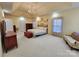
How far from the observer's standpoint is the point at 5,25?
1.98 meters

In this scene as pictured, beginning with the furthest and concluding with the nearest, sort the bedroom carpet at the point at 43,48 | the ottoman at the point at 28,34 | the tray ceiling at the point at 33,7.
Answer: the ottoman at the point at 28,34 < the bedroom carpet at the point at 43,48 < the tray ceiling at the point at 33,7

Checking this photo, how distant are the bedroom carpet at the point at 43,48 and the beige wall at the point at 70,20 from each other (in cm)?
27

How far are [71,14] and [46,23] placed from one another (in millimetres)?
533

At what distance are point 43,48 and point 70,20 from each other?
793mm

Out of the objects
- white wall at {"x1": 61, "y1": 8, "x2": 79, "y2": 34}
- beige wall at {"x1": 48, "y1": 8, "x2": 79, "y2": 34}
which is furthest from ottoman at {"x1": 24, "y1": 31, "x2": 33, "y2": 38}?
white wall at {"x1": 61, "y1": 8, "x2": 79, "y2": 34}

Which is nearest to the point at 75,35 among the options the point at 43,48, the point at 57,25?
the point at 57,25

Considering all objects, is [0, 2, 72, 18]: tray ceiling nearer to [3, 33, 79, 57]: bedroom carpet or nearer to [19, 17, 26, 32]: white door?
[19, 17, 26, 32]: white door

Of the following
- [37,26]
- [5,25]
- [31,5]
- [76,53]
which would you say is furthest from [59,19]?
[5,25]

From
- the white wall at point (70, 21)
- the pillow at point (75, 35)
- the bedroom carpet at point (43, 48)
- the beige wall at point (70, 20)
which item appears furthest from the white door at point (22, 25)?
the pillow at point (75, 35)

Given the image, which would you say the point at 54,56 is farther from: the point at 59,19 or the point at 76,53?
the point at 59,19

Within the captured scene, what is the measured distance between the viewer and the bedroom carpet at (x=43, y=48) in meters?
1.84

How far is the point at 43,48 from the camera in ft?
6.39

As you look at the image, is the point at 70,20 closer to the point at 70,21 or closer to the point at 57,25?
the point at 70,21

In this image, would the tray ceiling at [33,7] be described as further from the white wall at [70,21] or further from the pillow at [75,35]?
the pillow at [75,35]
